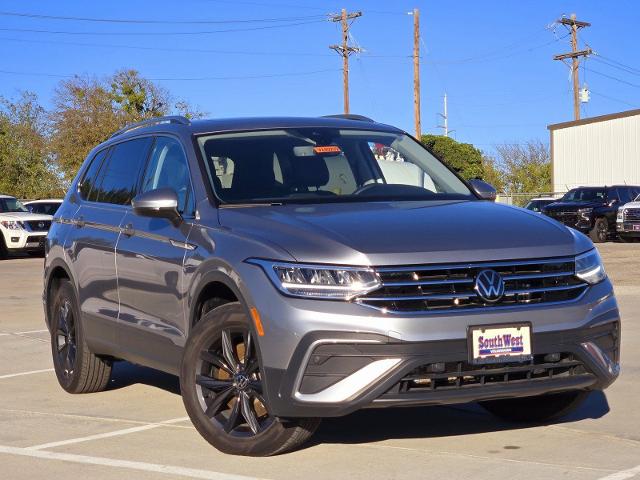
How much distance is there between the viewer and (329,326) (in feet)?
17.0

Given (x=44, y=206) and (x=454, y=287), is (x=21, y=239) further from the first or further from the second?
(x=454, y=287)

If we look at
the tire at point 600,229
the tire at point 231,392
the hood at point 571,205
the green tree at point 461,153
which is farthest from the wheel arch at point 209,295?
the green tree at point 461,153

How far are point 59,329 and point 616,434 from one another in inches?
162

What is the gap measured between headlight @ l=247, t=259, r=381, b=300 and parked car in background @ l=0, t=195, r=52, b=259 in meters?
24.2

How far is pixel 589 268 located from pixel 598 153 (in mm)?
51100

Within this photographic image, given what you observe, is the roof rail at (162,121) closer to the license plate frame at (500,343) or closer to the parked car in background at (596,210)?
the license plate frame at (500,343)

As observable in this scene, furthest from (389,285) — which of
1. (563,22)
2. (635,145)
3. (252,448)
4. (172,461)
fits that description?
(563,22)

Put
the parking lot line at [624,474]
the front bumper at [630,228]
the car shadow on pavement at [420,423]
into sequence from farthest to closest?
the front bumper at [630,228], the car shadow on pavement at [420,423], the parking lot line at [624,474]

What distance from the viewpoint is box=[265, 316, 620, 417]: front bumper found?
5180 mm

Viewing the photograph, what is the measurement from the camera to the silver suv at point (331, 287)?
523cm

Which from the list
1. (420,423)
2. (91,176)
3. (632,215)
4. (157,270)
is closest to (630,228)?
(632,215)

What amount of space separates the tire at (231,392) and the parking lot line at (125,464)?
29cm

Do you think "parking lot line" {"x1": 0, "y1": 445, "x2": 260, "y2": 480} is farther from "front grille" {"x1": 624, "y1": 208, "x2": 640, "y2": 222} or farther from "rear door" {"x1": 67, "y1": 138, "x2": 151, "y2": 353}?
"front grille" {"x1": 624, "y1": 208, "x2": 640, "y2": 222}

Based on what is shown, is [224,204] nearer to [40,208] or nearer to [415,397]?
[415,397]
